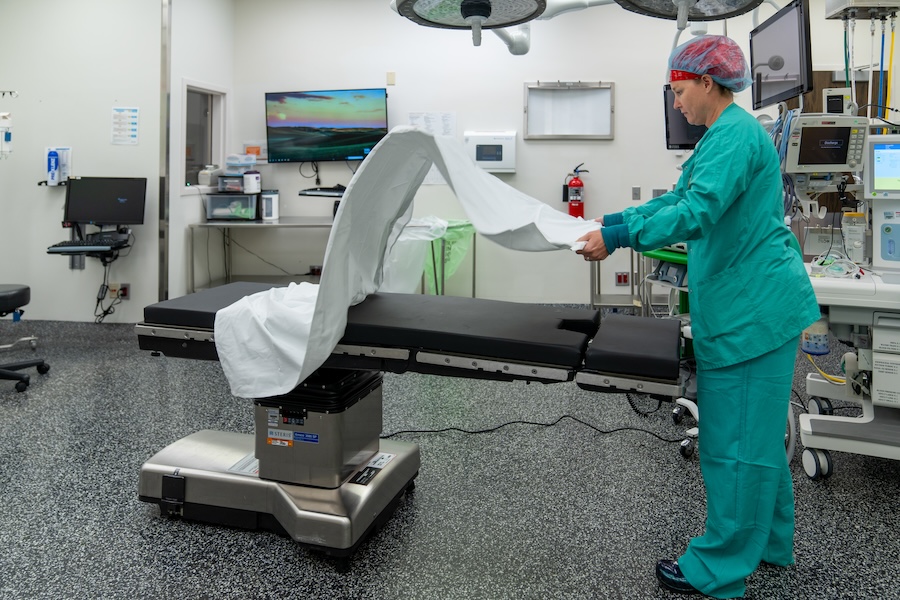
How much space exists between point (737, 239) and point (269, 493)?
1549mm

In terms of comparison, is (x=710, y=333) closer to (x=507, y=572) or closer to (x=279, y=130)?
(x=507, y=572)

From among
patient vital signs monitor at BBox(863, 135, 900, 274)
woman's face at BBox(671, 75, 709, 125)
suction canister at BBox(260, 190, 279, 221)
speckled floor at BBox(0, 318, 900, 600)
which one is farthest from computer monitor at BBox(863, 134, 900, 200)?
suction canister at BBox(260, 190, 279, 221)

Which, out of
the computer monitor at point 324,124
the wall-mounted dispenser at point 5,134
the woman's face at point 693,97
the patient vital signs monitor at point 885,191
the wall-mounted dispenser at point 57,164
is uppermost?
the computer monitor at point 324,124

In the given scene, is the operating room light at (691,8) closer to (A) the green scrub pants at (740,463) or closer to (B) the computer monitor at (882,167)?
(A) the green scrub pants at (740,463)

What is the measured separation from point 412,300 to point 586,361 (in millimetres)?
714

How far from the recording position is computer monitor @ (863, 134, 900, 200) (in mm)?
2707

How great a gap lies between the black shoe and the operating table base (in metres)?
0.84

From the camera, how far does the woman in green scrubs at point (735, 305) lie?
1766 mm

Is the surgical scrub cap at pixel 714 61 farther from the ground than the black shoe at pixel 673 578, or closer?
farther from the ground

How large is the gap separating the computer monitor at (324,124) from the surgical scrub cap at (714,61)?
4.28 meters

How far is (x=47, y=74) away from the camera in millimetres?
5250

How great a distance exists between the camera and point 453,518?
7.58 feet

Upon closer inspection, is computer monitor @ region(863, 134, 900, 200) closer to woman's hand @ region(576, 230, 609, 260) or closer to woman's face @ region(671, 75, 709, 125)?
woman's face @ region(671, 75, 709, 125)

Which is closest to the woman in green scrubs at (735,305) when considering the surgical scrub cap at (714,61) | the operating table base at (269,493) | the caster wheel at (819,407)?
→ the surgical scrub cap at (714,61)
